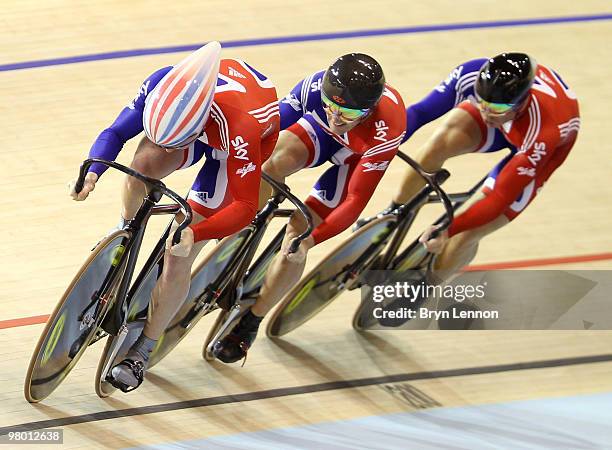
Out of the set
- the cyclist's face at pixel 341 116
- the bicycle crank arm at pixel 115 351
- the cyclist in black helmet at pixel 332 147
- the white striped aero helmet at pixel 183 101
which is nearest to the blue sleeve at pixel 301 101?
the cyclist in black helmet at pixel 332 147

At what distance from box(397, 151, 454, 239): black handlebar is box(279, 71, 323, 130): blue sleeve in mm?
398

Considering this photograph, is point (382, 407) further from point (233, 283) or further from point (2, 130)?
point (2, 130)

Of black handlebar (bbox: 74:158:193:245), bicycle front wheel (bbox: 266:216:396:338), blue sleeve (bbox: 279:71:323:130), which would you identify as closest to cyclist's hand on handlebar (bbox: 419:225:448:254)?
bicycle front wheel (bbox: 266:216:396:338)

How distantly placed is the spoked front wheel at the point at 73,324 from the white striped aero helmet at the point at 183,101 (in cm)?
40

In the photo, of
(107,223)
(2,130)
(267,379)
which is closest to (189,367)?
(267,379)

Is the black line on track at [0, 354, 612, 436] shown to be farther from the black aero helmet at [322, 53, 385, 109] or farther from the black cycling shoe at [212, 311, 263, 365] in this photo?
the black aero helmet at [322, 53, 385, 109]

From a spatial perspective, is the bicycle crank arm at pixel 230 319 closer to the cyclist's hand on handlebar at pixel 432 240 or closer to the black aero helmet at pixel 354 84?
the cyclist's hand on handlebar at pixel 432 240

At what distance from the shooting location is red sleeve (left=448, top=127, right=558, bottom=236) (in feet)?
14.6

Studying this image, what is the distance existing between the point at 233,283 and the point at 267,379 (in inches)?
16.9

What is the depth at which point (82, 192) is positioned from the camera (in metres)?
3.67

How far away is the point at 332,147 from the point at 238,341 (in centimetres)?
86

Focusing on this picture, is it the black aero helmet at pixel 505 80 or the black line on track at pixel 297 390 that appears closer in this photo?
the black line on track at pixel 297 390

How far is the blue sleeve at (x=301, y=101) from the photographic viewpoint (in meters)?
4.29

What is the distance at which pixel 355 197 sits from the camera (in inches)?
161
